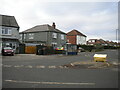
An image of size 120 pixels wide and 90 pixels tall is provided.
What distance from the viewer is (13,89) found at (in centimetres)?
618

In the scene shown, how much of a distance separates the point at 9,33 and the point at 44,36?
565 inches

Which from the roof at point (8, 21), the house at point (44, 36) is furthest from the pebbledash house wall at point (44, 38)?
the roof at point (8, 21)

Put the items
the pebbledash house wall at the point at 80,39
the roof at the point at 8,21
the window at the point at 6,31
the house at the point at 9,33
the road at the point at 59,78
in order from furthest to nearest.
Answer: the pebbledash house wall at the point at 80,39 → the roof at the point at 8,21 → the window at the point at 6,31 → the house at the point at 9,33 → the road at the point at 59,78

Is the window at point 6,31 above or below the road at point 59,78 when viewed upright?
above

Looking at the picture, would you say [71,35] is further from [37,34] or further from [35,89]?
[35,89]

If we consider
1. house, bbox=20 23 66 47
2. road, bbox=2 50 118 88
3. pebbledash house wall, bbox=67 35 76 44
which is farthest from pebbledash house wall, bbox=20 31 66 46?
road, bbox=2 50 118 88

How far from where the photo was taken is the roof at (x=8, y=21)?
3476cm

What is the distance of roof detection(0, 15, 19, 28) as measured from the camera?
114 feet

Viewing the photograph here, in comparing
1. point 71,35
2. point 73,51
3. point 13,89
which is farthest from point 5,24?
point 71,35

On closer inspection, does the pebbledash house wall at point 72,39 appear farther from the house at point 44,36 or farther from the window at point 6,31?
the window at point 6,31

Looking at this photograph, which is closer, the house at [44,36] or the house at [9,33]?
the house at [9,33]

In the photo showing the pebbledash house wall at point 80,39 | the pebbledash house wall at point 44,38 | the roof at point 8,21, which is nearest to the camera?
the roof at point 8,21

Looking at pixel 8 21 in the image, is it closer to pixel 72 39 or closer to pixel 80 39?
pixel 72 39

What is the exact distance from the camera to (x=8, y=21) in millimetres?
36125
